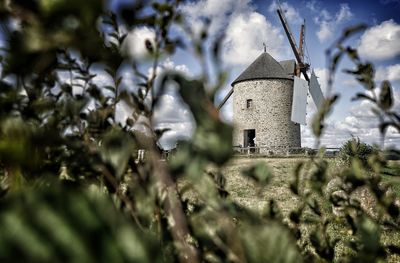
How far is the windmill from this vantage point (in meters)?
20.9

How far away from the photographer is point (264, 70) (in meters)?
26.0

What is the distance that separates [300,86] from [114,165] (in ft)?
77.2

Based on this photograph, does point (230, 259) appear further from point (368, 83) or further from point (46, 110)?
point (368, 83)

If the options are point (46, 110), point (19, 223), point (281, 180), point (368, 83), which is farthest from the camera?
point (281, 180)

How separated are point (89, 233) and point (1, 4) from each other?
396mm

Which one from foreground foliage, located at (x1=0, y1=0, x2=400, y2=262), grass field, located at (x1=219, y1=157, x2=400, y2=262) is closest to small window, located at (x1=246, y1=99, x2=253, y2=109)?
grass field, located at (x1=219, y1=157, x2=400, y2=262)

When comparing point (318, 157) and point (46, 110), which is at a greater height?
point (46, 110)

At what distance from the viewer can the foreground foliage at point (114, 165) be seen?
0.32 meters

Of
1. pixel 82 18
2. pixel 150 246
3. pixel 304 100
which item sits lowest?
pixel 150 246

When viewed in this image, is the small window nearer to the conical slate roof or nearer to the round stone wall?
the round stone wall

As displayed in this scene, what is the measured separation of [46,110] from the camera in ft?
3.12

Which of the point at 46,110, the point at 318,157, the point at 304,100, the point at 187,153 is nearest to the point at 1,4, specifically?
the point at 187,153

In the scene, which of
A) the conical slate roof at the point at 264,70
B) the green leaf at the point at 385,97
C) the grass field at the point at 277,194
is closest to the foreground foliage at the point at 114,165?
the green leaf at the point at 385,97

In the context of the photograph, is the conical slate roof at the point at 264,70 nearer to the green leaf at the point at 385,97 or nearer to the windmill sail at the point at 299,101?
the windmill sail at the point at 299,101
